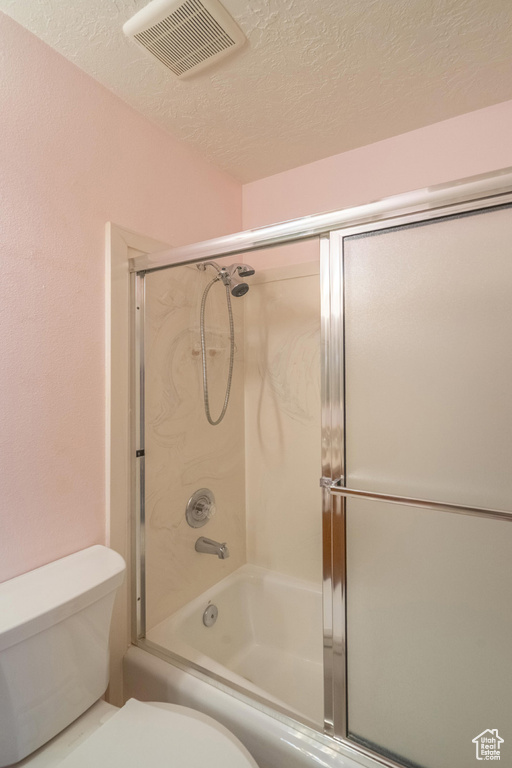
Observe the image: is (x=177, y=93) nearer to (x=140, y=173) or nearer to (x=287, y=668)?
(x=140, y=173)

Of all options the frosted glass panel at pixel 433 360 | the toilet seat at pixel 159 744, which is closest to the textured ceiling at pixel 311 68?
the frosted glass panel at pixel 433 360

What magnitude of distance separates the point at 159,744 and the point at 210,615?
0.76 meters

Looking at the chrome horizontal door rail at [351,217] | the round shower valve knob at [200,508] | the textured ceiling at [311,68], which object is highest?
the textured ceiling at [311,68]

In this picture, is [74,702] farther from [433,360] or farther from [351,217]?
[351,217]

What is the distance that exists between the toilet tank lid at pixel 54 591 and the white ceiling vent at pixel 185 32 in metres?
1.50

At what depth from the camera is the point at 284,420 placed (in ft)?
6.24

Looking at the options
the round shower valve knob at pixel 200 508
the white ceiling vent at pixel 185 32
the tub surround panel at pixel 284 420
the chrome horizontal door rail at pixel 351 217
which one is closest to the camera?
the chrome horizontal door rail at pixel 351 217

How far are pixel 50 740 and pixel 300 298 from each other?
1711mm

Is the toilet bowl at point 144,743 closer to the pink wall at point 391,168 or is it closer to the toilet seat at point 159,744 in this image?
the toilet seat at point 159,744

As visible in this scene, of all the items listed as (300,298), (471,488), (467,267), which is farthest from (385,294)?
(300,298)

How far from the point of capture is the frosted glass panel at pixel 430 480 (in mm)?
856

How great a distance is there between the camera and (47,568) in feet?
3.61

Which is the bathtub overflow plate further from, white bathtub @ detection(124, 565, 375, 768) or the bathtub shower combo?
the bathtub shower combo

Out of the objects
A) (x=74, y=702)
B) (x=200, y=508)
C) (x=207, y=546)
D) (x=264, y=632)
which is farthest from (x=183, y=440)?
(x=264, y=632)
